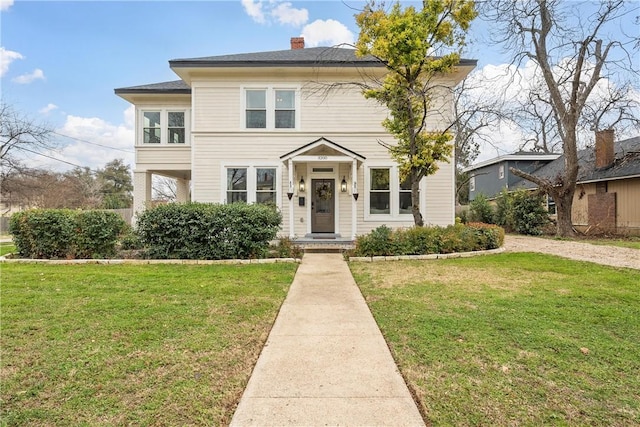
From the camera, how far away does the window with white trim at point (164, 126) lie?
13.6 metres

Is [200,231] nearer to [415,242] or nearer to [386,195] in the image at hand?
[415,242]

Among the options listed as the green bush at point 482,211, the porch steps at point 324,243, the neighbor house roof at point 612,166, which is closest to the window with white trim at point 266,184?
the porch steps at point 324,243

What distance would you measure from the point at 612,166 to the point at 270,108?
53.0ft

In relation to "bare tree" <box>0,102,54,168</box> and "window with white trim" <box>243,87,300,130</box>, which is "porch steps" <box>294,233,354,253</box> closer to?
"window with white trim" <box>243,87,300,130</box>

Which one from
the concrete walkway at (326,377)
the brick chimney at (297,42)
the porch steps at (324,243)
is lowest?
the concrete walkway at (326,377)

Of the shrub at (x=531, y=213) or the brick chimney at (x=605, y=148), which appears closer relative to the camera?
the shrub at (x=531, y=213)

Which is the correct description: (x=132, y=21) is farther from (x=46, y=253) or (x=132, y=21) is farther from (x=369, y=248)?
(x=369, y=248)

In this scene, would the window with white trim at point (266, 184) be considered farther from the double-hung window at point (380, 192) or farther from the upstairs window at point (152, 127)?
the upstairs window at point (152, 127)

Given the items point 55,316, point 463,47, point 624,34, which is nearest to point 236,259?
point 55,316

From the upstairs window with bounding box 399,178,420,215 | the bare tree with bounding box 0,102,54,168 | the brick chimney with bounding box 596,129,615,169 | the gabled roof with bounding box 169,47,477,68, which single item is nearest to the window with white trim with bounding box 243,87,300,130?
the gabled roof with bounding box 169,47,477,68

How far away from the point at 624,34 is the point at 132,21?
18.4 meters

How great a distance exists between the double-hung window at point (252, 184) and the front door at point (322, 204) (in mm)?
1381

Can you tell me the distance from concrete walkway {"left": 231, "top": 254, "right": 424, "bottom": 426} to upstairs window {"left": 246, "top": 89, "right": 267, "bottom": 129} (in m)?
8.87

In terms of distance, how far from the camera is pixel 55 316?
4254 millimetres
